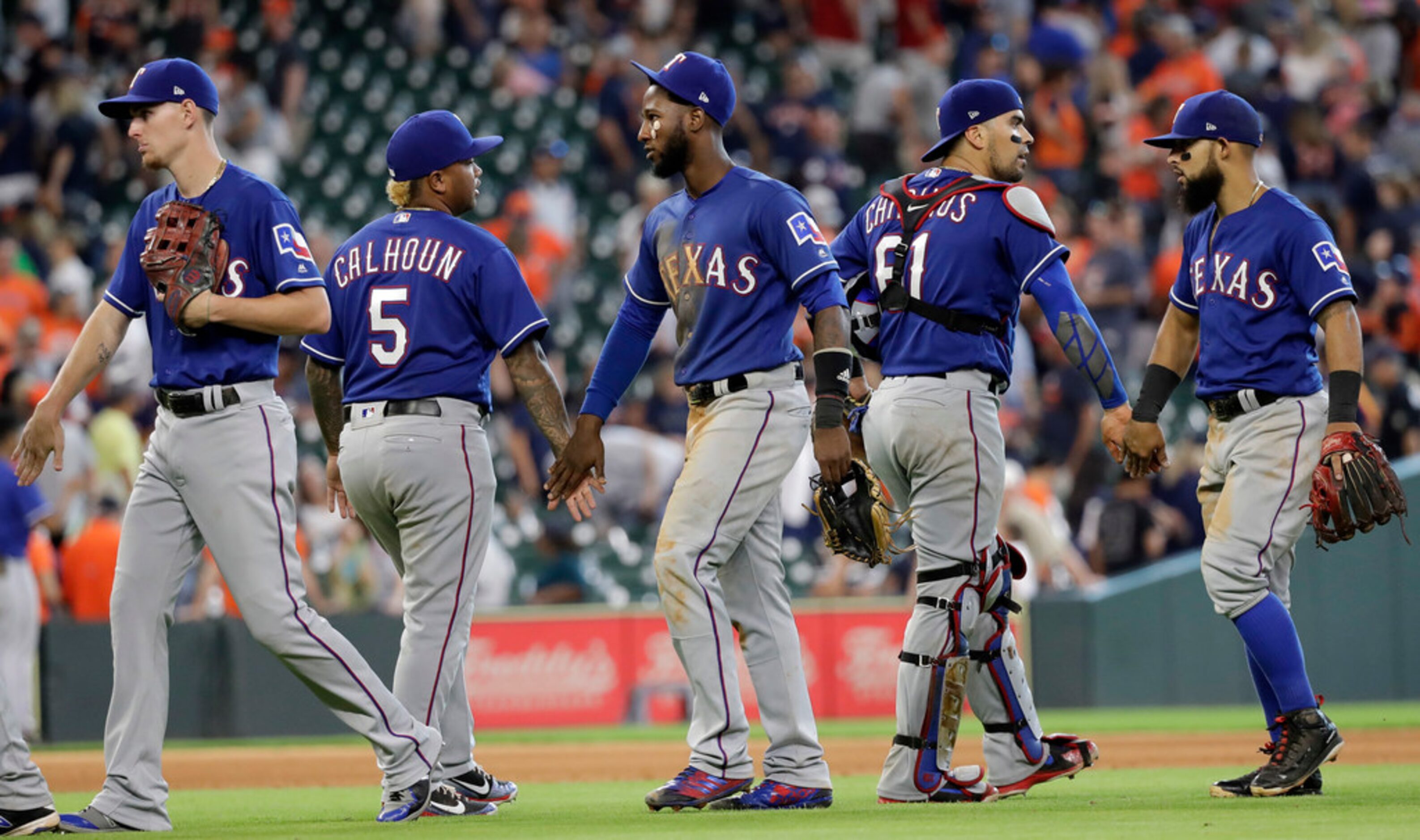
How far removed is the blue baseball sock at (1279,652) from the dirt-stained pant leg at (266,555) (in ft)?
9.42

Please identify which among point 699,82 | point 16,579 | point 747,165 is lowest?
point 16,579

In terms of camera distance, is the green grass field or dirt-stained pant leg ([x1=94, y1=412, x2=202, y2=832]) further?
dirt-stained pant leg ([x1=94, y1=412, x2=202, y2=832])

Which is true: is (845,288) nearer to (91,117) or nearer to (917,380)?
(917,380)

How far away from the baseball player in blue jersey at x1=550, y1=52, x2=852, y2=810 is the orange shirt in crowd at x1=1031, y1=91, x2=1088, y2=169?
38.0ft

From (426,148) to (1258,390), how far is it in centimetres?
304

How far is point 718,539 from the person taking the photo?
20.5 ft

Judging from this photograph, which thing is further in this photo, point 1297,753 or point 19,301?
point 19,301

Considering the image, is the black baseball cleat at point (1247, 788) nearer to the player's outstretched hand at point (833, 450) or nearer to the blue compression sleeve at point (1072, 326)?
the blue compression sleeve at point (1072, 326)

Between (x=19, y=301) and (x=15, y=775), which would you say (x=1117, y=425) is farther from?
(x=19, y=301)

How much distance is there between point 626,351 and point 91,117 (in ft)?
43.3

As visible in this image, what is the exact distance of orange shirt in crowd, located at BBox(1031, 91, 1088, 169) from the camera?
17.8 meters

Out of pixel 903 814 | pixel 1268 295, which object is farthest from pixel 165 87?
pixel 1268 295

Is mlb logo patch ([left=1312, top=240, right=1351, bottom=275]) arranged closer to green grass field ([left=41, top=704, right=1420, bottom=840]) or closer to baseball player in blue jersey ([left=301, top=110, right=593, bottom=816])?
green grass field ([left=41, top=704, right=1420, bottom=840])

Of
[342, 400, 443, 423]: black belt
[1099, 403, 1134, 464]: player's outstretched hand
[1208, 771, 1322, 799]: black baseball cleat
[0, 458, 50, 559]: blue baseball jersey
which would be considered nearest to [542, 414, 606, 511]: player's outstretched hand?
[342, 400, 443, 423]: black belt
